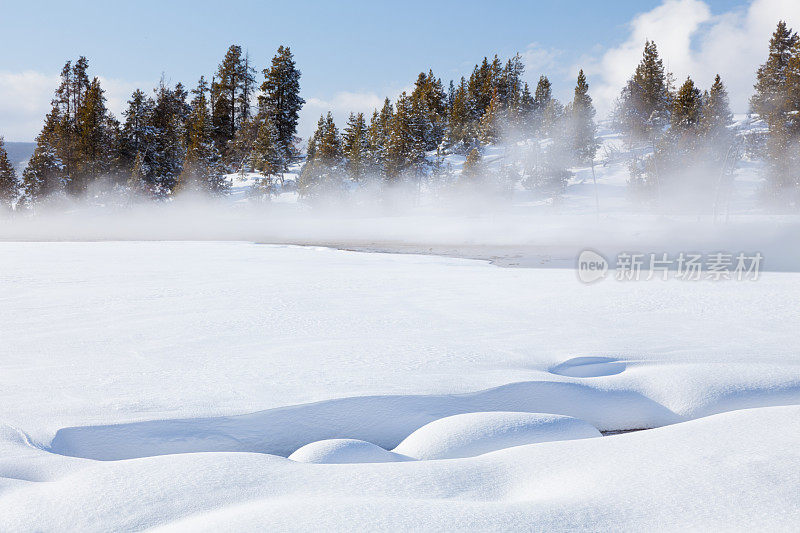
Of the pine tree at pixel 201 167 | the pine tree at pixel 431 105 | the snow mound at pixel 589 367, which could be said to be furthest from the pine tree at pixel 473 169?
the snow mound at pixel 589 367

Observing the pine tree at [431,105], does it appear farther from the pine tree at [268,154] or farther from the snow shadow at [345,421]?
the snow shadow at [345,421]

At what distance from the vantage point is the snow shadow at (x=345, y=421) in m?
3.20

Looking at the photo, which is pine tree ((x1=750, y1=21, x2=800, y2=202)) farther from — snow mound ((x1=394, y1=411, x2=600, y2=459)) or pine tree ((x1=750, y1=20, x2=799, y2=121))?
snow mound ((x1=394, y1=411, x2=600, y2=459))

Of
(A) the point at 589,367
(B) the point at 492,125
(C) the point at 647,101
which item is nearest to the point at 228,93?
(B) the point at 492,125

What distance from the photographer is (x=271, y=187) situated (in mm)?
44156

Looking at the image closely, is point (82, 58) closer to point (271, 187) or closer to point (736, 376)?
point (271, 187)

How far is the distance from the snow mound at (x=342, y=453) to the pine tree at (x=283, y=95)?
163ft

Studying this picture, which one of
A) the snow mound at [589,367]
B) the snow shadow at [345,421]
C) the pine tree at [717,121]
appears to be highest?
the pine tree at [717,121]

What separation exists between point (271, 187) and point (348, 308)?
1535 inches

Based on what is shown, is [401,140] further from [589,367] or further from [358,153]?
[589,367]

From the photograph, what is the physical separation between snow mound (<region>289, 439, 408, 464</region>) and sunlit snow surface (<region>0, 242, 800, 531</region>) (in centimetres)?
29

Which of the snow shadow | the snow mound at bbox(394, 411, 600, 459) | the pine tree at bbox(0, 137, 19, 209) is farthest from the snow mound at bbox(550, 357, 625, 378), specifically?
A: the pine tree at bbox(0, 137, 19, 209)

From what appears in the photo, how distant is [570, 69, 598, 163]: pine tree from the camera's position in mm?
46688

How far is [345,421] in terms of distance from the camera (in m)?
3.66
